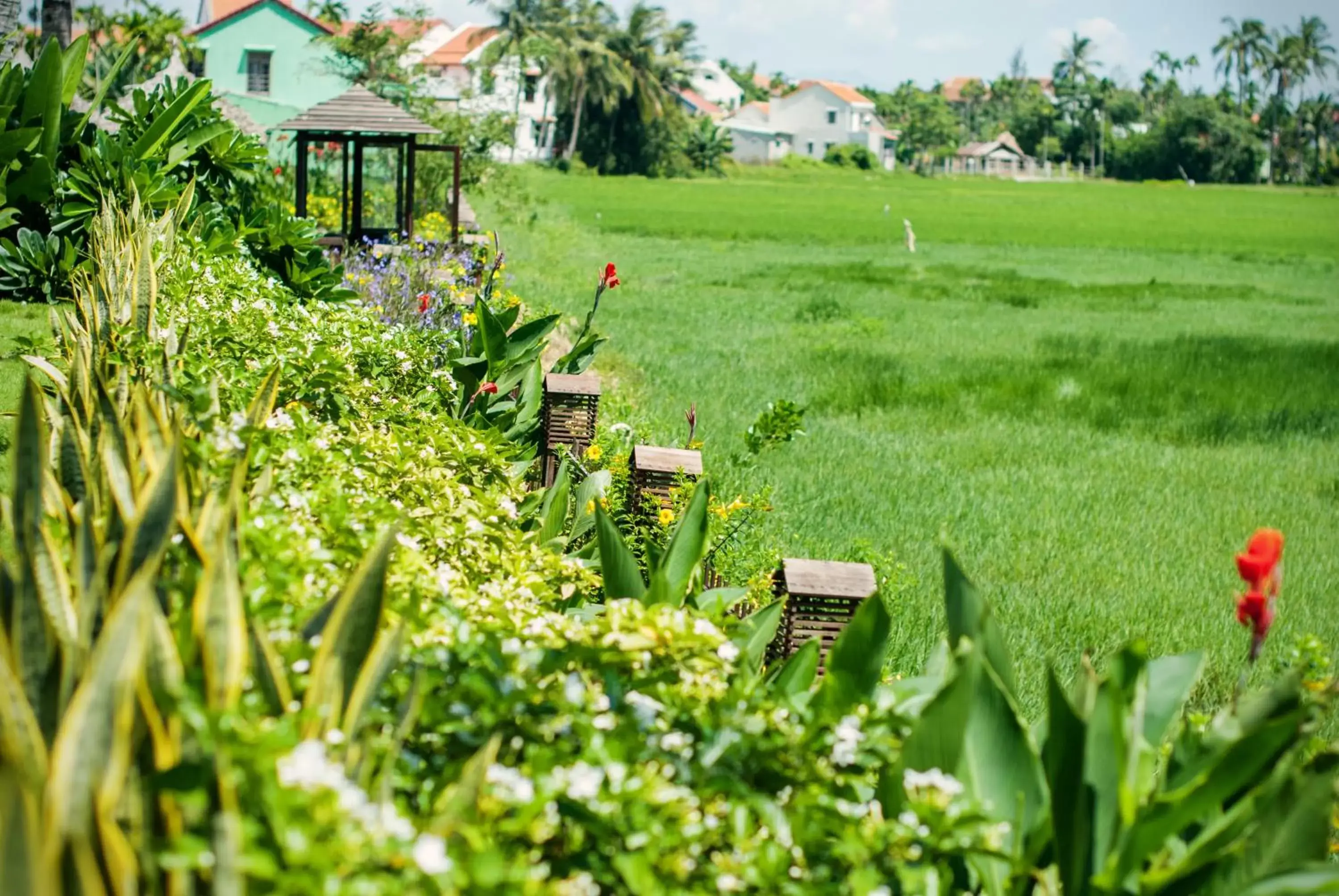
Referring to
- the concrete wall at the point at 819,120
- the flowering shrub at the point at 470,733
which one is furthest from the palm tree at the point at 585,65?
the flowering shrub at the point at 470,733

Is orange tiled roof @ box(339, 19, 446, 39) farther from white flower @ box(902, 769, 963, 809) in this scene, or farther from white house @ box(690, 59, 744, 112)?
white house @ box(690, 59, 744, 112)

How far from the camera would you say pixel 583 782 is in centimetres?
173

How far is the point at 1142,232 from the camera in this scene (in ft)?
133

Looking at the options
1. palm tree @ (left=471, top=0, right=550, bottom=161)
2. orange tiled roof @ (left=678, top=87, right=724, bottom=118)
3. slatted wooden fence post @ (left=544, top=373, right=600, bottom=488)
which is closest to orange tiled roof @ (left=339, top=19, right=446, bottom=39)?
slatted wooden fence post @ (left=544, top=373, right=600, bottom=488)

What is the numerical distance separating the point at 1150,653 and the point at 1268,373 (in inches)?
366

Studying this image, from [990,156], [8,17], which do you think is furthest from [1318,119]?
[8,17]

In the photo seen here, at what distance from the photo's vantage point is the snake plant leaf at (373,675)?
187 cm

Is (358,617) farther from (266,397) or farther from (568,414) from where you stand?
(568,414)

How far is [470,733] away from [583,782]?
0.86 feet

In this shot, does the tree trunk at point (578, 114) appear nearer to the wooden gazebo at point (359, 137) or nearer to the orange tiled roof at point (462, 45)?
the orange tiled roof at point (462, 45)

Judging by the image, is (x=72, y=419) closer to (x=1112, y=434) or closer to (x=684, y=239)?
(x=1112, y=434)

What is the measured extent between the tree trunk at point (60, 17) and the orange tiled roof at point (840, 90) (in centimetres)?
10662

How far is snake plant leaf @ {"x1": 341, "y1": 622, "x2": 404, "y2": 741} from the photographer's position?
187cm

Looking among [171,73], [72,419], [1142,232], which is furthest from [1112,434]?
[1142,232]
